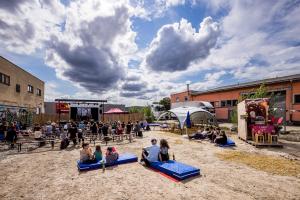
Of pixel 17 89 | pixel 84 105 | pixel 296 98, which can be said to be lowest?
pixel 84 105

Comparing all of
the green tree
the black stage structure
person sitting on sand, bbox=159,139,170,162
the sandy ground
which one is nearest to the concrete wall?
the green tree

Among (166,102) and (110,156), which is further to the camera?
(166,102)

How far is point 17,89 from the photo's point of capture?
26.1m

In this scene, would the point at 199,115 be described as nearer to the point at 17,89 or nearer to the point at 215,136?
the point at 215,136

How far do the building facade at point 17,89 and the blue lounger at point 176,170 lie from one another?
20.2m

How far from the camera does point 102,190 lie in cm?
662

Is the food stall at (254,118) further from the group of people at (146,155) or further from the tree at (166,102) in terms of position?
the tree at (166,102)

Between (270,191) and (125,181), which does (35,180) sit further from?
(270,191)

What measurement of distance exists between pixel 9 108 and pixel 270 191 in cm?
2612

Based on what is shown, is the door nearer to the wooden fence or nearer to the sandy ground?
the wooden fence

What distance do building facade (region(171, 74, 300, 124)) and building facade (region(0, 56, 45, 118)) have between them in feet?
96.5

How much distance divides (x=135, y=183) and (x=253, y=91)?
34183mm

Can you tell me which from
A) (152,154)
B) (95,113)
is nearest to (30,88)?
(95,113)

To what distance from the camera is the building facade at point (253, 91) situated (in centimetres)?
2888
